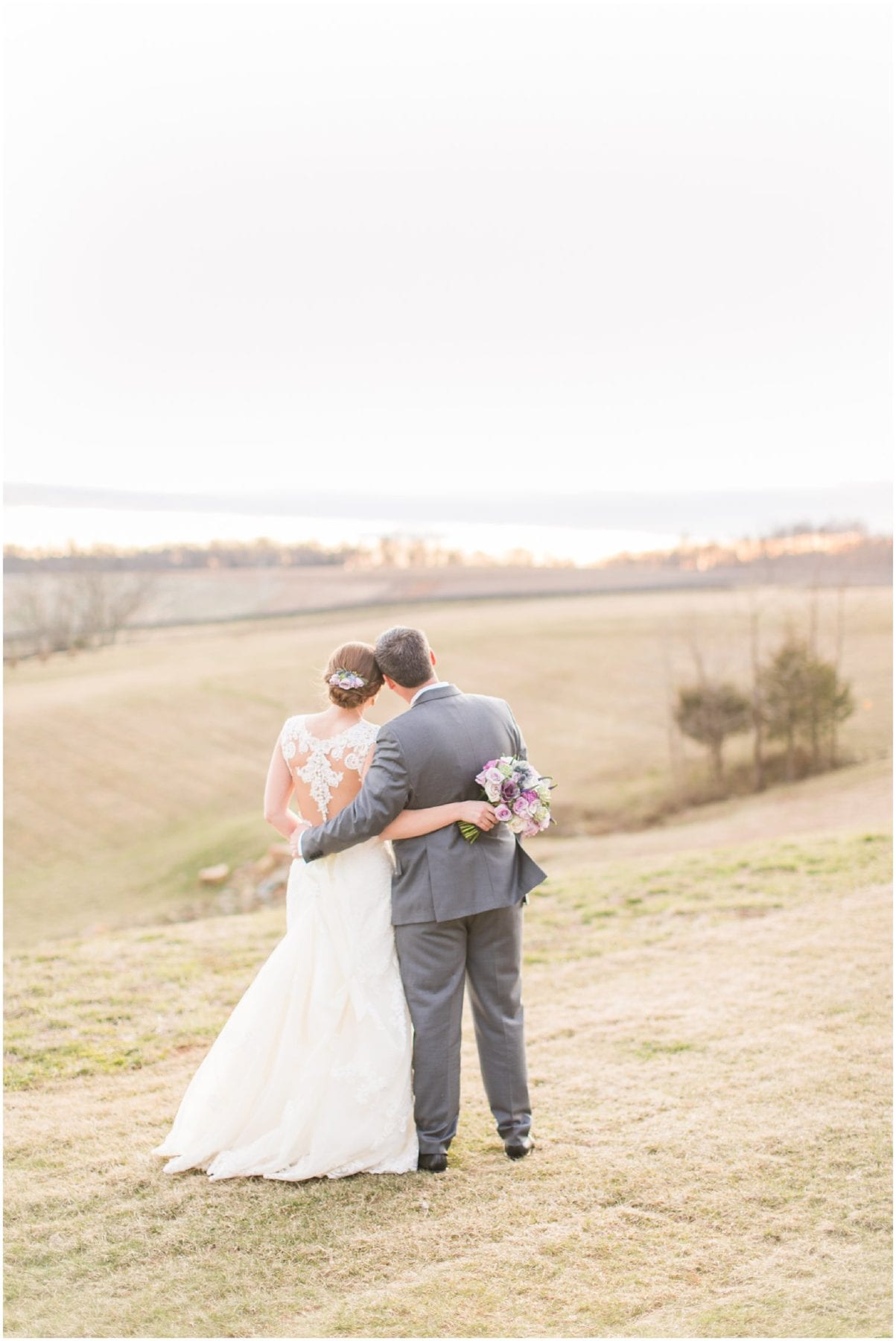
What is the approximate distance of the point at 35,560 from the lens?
49.3 meters

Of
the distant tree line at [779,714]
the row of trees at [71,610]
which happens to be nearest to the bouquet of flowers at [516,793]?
the distant tree line at [779,714]

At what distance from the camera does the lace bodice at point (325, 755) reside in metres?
5.09

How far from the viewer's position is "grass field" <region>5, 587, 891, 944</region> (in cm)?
2420

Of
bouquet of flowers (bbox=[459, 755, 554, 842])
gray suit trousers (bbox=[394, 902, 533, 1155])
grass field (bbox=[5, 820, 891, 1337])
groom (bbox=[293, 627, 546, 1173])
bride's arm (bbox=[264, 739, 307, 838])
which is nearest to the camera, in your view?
grass field (bbox=[5, 820, 891, 1337])

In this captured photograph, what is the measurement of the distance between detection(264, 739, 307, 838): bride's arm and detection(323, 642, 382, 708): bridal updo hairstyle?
415 millimetres

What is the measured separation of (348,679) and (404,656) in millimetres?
288

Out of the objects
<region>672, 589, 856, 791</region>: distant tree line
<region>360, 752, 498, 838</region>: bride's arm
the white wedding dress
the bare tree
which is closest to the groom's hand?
the white wedding dress

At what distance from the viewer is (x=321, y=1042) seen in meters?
4.95

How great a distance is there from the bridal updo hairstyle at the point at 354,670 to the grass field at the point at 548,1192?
2259mm

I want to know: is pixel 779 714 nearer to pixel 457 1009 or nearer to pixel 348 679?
pixel 457 1009

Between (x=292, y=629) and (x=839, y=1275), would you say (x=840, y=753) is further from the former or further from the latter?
(x=839, y=1275)

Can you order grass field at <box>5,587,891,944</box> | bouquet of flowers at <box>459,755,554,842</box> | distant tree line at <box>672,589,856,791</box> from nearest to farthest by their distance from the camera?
bouquet of flowers at <box>459,755,554,842</box>, grass field at <box>5,587,891,944</box>, distant tree line at <box>672,589,856,791</box>

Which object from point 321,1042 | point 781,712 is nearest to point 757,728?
point 781,712

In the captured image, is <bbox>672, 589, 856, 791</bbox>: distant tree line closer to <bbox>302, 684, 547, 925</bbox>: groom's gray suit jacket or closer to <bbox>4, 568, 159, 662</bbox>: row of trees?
<bbox>4, 568, 159, 662</bbox>: row of trees
